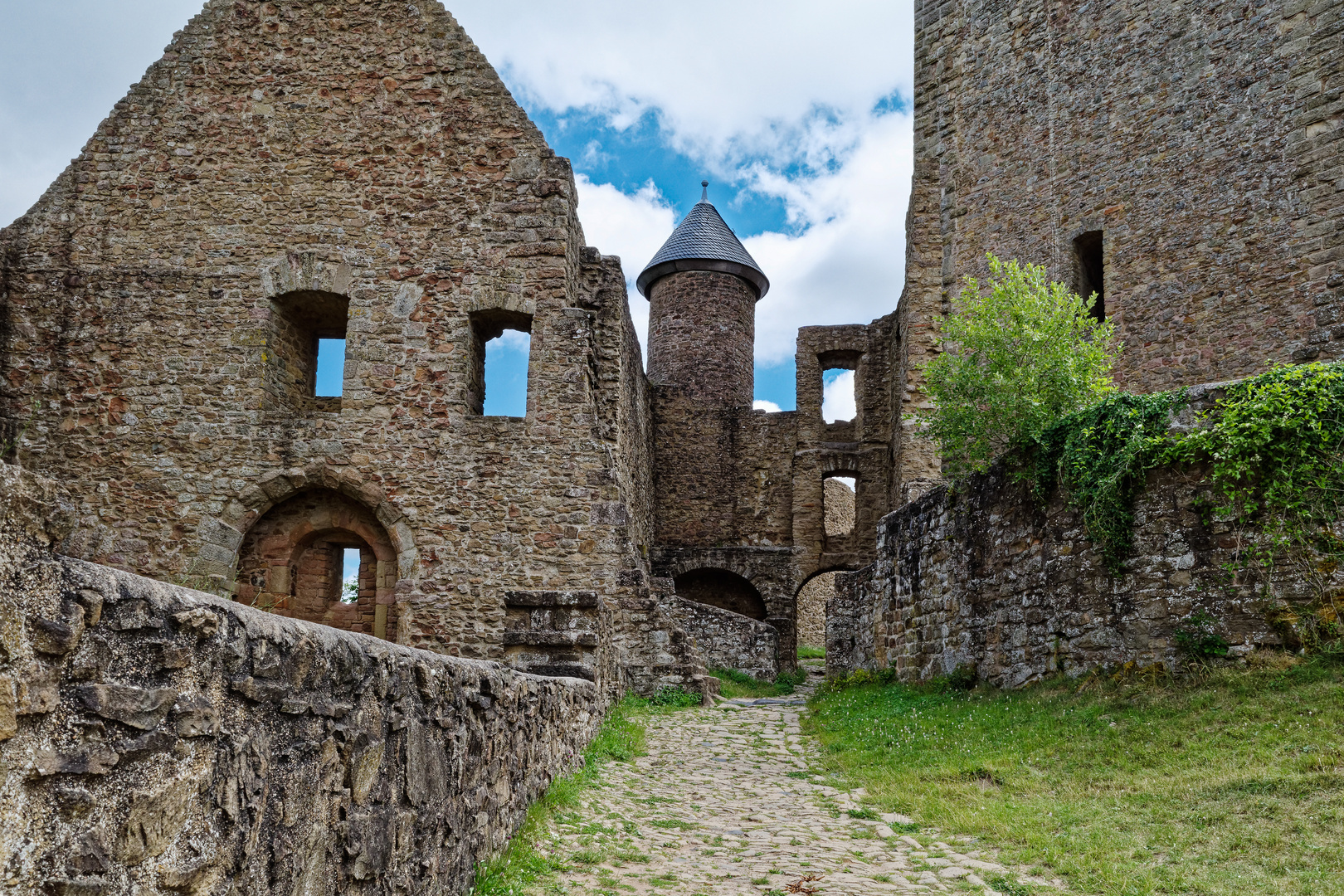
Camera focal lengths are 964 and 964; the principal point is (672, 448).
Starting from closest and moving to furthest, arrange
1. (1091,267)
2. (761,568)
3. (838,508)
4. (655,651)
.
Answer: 1. (655,651)
2. (1091,267)
3. (761,568)
4. (838,508)

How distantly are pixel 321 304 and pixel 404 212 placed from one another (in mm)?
1553

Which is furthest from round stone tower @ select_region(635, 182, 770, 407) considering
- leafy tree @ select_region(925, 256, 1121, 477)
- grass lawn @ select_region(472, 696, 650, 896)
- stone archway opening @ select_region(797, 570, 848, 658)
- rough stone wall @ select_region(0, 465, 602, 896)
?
rough stone wall @ select_region(0, 465, 602, 896)

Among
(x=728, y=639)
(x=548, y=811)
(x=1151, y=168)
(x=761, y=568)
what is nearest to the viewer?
(x=548, y=811)

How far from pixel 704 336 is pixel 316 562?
14.4 m

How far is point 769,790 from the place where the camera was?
6.88 meters

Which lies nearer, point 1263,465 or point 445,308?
point 1263,465

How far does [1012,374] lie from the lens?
9320 mm

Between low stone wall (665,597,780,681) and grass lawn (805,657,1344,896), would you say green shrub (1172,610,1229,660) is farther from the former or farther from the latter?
low stone wall (665,597,780,681)

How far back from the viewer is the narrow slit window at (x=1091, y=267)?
13625mm

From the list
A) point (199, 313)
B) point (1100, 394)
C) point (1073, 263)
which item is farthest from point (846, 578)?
point (199, 313)

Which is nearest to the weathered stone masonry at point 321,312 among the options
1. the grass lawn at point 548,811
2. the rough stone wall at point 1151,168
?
the grass lawn at point 548,811

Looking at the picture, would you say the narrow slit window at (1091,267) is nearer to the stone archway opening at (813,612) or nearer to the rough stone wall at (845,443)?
the rough stone wall at (845,443)

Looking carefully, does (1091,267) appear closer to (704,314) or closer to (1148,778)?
(1148,778)

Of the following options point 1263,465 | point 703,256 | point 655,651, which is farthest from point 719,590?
point 1263,465
